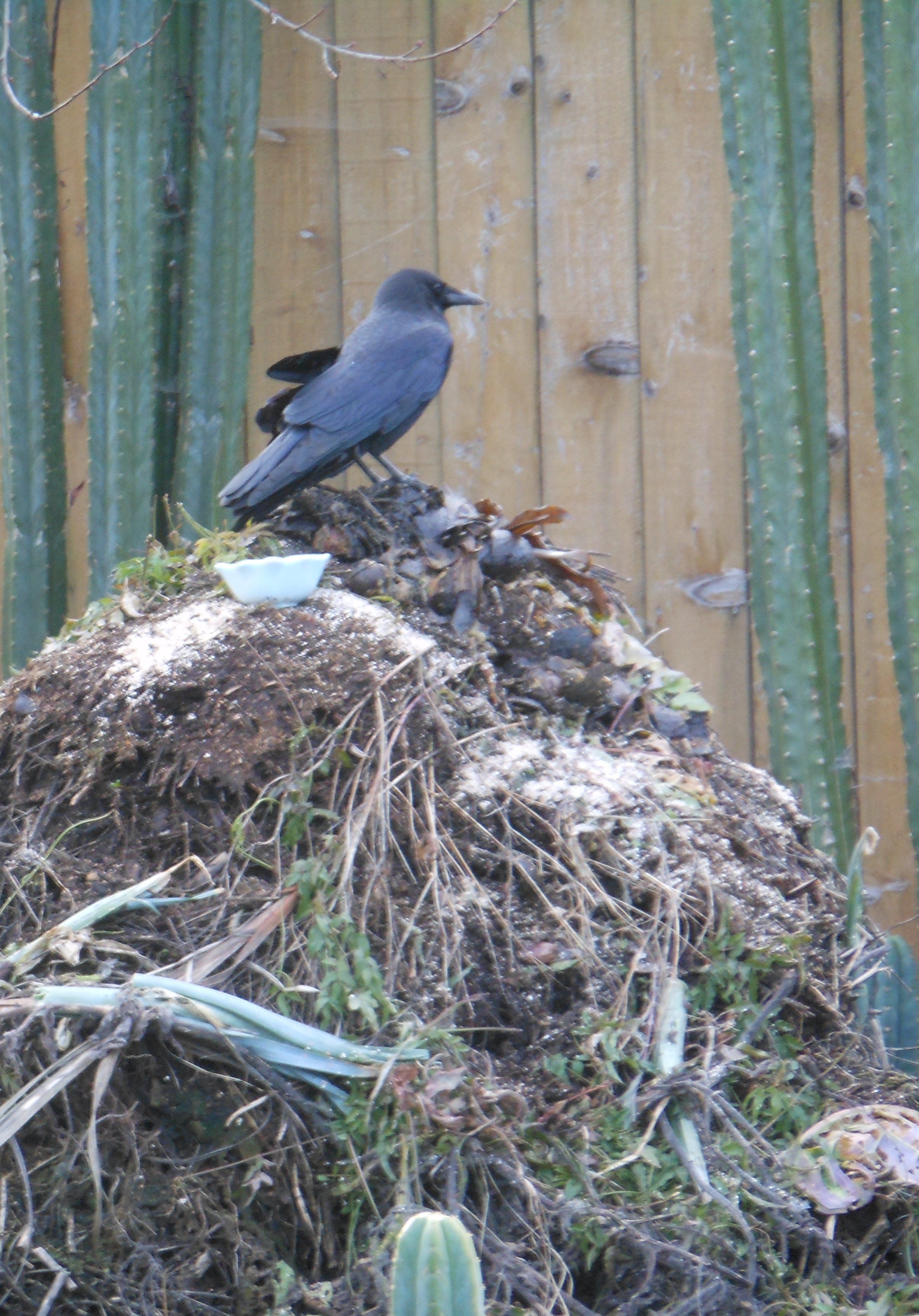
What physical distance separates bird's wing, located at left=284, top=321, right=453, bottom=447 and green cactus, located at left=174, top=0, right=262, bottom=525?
0.53 meters

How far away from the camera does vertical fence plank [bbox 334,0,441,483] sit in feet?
10.3

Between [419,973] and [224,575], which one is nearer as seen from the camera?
[419,973]

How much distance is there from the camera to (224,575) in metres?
1.94

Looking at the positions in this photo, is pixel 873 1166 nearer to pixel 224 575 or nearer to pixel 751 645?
pixel 224 575

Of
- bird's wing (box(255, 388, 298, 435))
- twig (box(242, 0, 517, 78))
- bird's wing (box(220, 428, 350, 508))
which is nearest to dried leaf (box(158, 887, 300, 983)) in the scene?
bird's wing (box(220, 428, 350, 508))

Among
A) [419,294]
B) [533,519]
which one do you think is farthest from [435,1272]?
[419,294]

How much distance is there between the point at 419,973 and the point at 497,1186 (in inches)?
11.6

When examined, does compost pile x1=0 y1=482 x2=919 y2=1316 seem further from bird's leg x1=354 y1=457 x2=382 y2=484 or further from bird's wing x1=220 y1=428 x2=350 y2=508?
bird's leg x1=354 y1=457 x2=382 y2=484

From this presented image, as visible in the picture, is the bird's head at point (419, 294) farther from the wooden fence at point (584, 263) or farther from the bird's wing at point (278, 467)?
the bird's wing at point (278, 467)

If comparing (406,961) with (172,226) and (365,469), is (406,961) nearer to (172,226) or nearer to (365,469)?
(365,469)

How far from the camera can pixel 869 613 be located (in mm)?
3088

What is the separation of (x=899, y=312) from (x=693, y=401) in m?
0.69

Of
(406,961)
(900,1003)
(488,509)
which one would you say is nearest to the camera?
(406,961)

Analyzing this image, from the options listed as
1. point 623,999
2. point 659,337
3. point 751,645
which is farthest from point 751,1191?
point 659,337
